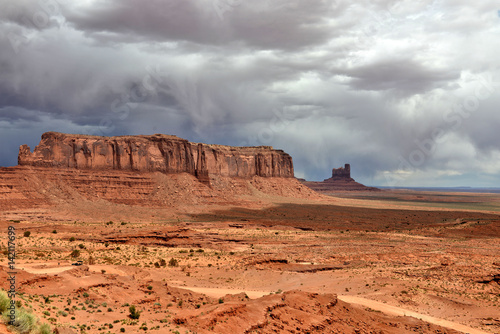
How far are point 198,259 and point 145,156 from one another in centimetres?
6466

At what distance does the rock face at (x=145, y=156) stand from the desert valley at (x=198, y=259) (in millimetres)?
285

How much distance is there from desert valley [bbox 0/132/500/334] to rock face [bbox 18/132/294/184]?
0.93ft

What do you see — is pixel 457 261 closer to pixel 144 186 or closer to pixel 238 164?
pixel 144 186

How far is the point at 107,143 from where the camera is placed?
92.4 meters

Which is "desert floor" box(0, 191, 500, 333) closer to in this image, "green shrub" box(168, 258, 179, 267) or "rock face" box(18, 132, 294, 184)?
"green shrub" box(168, 258, 179, 267)

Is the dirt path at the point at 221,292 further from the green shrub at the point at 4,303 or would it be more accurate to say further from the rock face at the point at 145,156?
the rock face at the point at 145,156

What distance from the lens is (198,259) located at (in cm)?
3916

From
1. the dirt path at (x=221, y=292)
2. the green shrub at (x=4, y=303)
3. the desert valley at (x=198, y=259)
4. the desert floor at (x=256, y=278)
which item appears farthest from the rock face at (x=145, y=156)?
the green shrub at (x=4, y=303)

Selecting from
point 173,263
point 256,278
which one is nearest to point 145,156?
point 173,263

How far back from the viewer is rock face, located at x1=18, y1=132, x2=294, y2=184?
83.1 metres

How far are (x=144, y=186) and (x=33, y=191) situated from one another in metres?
23.4

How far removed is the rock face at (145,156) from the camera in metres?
83.1

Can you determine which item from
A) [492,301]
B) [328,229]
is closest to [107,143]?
[328,229]

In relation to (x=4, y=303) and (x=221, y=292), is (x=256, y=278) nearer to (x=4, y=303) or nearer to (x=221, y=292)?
(x=221, y=292)
